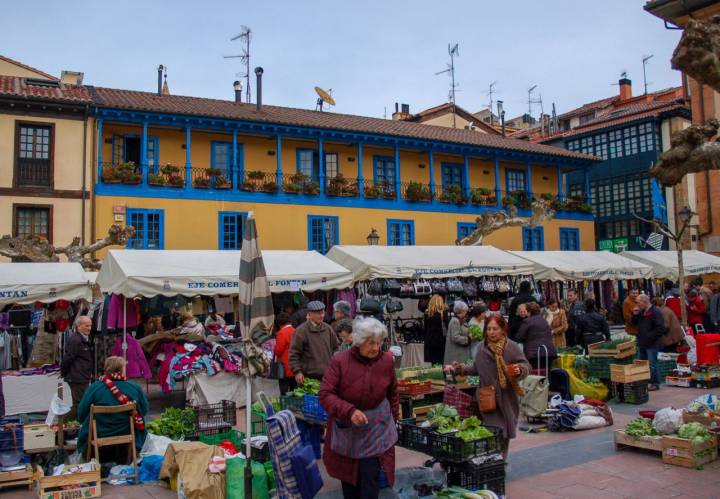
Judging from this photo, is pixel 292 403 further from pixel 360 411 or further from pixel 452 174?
pixel 452 174

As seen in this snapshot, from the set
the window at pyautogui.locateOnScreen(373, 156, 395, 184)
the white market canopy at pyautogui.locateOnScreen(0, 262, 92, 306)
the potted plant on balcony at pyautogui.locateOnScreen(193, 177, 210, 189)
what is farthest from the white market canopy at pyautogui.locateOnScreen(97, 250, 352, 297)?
the window at pyautogui.locateOnScreen(373, 156, 395, 184)

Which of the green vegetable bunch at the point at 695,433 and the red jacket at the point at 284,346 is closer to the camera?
the green vegetable bunch at the point at 695,433

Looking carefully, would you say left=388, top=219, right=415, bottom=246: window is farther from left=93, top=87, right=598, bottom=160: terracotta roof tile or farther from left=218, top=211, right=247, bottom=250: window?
left=218, top=211, right=247, bottom=250: window

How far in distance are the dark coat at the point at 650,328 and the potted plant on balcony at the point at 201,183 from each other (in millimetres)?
14732

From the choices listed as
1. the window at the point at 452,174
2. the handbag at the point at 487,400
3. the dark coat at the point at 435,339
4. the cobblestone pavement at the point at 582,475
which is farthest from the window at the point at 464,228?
the handbag at the point at 487,400

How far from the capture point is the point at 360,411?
4.30 metres

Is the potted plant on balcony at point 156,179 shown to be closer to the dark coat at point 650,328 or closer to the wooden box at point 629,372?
the dark coat at point 650,328

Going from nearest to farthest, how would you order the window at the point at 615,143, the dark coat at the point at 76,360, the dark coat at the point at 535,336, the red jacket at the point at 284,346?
the dark coat at the point at 76,360 → the red jacket at the point at 284,346 → the dark coat at the point at 535,336 → the window at the point at 615,143

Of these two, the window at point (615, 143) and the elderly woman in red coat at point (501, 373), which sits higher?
the window at point (615, 143)

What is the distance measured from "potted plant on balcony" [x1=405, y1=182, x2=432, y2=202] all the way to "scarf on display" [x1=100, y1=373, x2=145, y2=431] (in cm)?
1864

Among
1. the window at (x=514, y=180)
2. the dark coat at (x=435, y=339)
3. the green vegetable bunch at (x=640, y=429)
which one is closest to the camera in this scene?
the green vegetable bunch at (x=640, y=429)

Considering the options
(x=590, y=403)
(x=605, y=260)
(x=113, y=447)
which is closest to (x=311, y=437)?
(x=113, y=447)

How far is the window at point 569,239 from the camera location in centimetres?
2858

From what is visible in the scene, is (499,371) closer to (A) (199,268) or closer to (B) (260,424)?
(B) (260,424)
